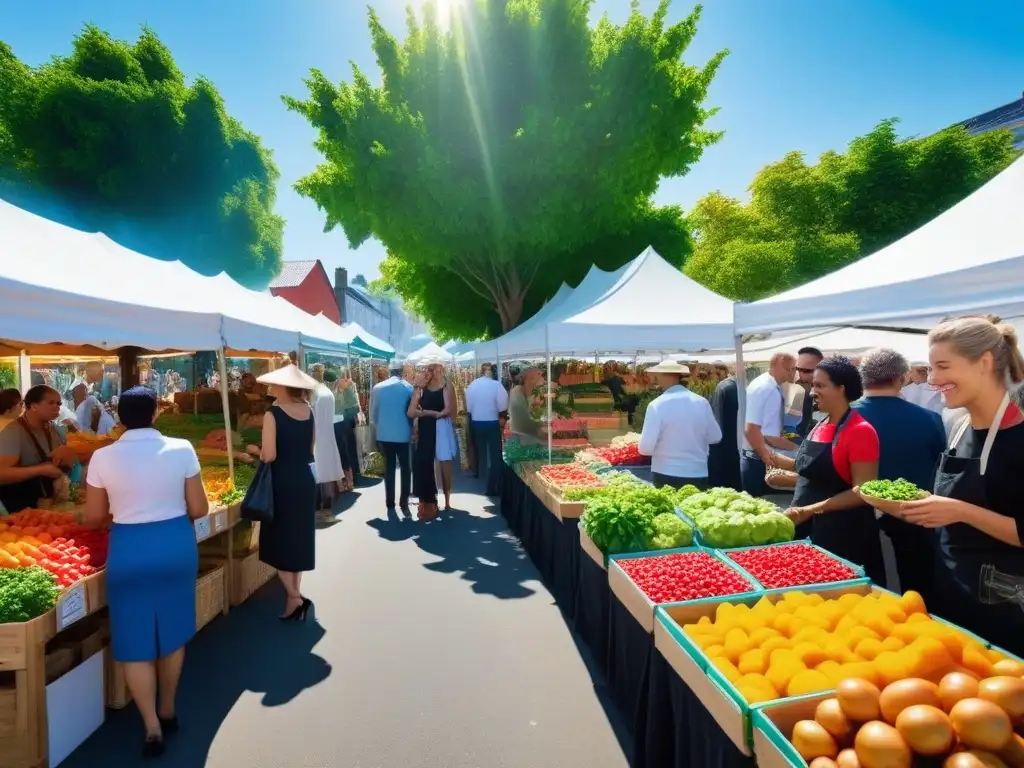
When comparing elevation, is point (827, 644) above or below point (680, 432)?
below

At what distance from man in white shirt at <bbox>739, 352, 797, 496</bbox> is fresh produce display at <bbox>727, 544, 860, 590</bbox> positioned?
5.46 ft

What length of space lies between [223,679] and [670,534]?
118 inches

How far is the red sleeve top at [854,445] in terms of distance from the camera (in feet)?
9.93

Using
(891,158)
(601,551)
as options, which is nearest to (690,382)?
(601,551)

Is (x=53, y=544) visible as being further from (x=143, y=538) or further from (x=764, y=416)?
(x=764, y=416)

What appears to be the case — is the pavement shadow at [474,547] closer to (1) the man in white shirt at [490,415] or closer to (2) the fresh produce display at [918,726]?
(1) the man in white shirt at [490,415]

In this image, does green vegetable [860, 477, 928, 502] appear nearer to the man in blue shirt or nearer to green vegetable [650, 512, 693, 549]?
the man in blue shirt

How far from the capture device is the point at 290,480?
14.2ft

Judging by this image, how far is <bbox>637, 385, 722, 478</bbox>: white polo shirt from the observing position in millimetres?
4574

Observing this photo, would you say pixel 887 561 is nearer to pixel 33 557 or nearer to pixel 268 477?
pixel 268 477

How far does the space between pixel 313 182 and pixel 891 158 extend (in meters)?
22.7

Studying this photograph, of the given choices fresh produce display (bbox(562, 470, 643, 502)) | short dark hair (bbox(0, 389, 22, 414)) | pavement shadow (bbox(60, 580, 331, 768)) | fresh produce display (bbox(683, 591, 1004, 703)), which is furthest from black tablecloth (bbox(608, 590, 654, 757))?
short dark hair (bbox(0, 389, 22, 414))

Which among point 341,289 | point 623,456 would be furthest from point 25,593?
point 341,289

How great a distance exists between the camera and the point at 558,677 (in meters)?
3.68
